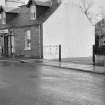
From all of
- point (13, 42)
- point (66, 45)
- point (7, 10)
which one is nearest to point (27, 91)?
point (66, 45)

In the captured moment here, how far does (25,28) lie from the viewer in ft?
94.8

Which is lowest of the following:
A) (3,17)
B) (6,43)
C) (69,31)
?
(6,43)

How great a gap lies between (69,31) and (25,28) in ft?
17.2

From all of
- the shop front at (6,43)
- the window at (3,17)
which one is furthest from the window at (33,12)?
the window at (3,17)

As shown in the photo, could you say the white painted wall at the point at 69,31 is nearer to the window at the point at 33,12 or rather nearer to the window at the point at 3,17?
the window at the point at 33,12

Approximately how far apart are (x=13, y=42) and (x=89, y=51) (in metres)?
9.86

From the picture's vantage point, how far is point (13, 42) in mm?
31344

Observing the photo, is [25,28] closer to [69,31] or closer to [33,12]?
[33,12]

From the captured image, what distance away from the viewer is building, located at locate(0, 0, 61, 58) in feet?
90.0

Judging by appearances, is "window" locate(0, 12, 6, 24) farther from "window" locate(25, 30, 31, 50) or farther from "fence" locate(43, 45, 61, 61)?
"fence" locate(43, 45, 61, 61)

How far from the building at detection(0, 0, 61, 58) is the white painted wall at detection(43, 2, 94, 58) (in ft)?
2.77

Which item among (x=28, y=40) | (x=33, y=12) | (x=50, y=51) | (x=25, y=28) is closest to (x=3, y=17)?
(x=25, y=28)

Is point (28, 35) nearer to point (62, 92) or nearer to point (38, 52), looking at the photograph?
point (38, 52)

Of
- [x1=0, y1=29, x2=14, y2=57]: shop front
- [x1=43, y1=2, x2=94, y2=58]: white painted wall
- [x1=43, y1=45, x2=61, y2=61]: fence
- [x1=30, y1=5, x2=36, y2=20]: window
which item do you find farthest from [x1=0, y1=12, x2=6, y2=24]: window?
[x1=43, y1=45, x2=61, y2=61]: fence
